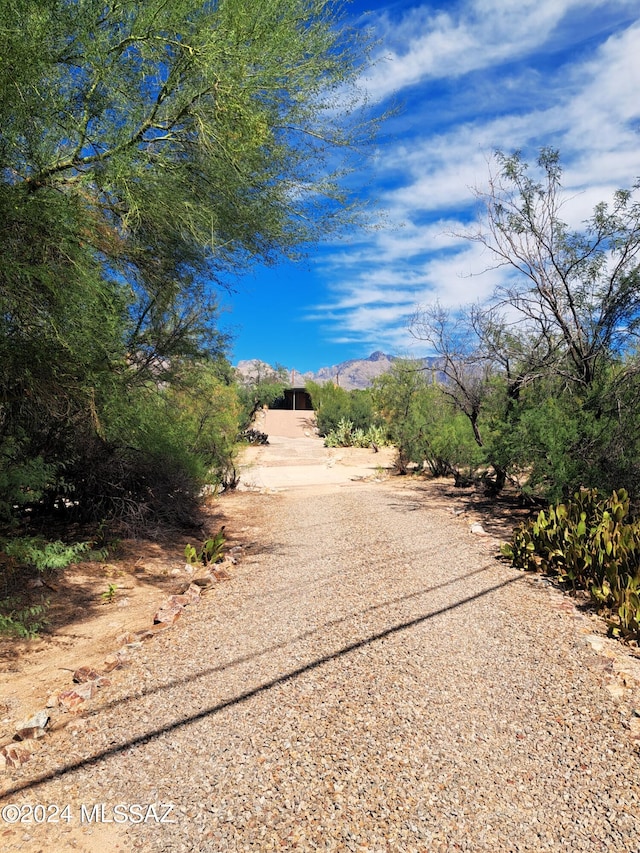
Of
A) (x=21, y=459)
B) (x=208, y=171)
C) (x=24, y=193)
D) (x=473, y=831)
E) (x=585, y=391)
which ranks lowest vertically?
(x=473, y=831)

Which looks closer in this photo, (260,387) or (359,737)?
(359,737)

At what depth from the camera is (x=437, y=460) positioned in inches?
610

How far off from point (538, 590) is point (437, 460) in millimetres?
10103

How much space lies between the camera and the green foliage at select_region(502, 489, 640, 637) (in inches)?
179

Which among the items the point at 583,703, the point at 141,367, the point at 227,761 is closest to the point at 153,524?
the point at 141,367

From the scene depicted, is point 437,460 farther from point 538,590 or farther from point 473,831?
point 473,831

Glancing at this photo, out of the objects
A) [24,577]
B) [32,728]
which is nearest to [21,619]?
[24,577]

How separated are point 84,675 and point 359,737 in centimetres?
206

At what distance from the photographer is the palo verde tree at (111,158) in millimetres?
3842

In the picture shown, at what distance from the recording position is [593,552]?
214 inches

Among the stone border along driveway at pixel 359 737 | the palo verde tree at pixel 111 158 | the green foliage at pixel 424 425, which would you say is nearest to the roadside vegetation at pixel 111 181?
the palo verde tree at pixel 111 158

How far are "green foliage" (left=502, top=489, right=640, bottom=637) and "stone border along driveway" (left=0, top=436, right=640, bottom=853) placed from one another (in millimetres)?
371

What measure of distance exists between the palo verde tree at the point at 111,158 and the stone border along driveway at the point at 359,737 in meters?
2.52

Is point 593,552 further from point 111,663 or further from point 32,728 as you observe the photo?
point 32,728
